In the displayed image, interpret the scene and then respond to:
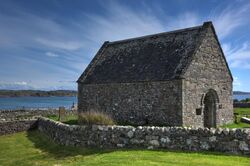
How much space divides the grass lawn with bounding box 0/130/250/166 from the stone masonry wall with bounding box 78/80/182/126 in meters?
6.59

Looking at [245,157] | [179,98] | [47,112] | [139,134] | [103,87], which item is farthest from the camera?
[47,112]

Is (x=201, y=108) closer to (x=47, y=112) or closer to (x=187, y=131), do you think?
(x=187, y=131)

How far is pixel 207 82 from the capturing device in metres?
24.2

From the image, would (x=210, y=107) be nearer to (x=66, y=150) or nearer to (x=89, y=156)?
(x=66, y=150)

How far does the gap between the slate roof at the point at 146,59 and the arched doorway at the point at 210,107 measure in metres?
4.09

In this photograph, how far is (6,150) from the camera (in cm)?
2042

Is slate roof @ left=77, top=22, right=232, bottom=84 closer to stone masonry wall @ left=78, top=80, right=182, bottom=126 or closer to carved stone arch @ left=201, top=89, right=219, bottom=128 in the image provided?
stone masonry wall @ left=78, top=80, right=182, bottom=126

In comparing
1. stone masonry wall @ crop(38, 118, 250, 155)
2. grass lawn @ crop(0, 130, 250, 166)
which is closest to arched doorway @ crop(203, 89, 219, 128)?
stone masonry wall @ crop(38, 118, 250, 155)

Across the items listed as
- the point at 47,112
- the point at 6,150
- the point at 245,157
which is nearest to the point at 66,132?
the point at 6,150

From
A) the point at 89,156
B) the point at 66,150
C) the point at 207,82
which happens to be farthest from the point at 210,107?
the point at 89,156

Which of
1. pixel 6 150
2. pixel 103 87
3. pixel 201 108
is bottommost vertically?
pixel 6 150

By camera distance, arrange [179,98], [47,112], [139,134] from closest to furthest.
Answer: [139,134]
[179,98]
[47,112]

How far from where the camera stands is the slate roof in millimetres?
23469

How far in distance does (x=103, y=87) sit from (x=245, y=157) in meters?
16.8
